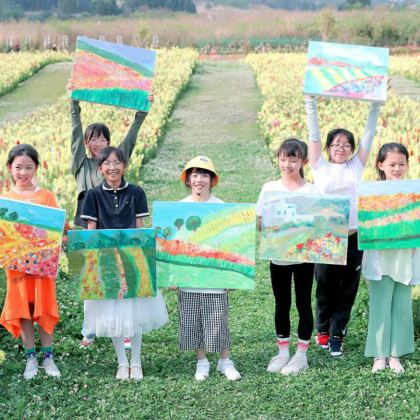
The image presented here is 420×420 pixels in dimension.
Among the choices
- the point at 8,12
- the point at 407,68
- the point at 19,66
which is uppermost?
the point at 8,12

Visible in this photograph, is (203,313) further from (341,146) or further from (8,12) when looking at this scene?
(8,12)

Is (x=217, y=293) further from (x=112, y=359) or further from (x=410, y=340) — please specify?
(x=410, y=340)

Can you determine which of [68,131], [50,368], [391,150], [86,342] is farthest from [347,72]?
[68,131]

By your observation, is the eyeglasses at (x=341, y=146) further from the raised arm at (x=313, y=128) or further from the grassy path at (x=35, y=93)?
the grassy path at (x=35, y=93)

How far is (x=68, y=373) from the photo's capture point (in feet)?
12.3

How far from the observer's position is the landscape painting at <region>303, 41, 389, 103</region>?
382 centimetres

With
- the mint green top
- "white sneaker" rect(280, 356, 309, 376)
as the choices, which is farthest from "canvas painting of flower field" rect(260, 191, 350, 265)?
the mint green top

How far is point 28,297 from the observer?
3.67 meters

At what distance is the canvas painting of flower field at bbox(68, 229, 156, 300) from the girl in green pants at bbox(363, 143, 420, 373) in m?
1.33

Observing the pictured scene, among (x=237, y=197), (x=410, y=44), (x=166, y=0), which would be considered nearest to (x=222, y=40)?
(x=410, y=44)

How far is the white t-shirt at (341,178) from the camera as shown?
388cm

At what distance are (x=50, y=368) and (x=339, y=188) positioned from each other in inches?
83.6

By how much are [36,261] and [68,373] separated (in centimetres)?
75

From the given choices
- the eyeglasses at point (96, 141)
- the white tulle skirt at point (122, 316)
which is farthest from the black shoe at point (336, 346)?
the eyeglasses at point (96, 141)
